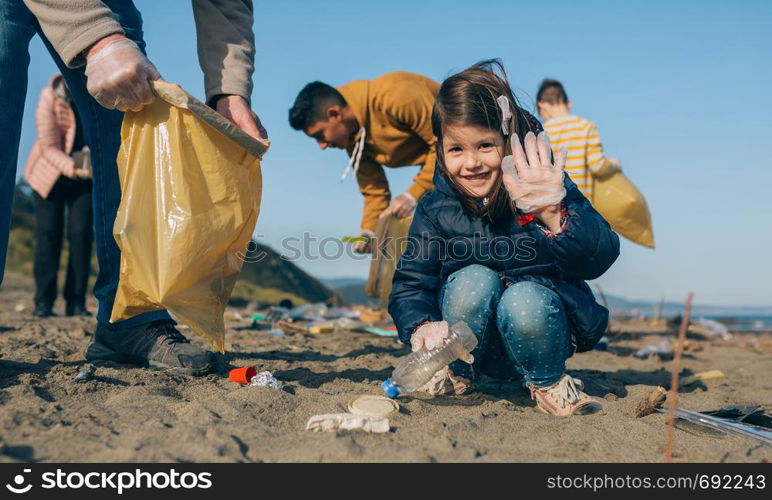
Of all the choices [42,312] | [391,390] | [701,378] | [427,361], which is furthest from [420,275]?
[42,312]

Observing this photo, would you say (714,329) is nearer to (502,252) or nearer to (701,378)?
(701,378)

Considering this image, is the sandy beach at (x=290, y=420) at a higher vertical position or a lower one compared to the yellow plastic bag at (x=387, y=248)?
lower

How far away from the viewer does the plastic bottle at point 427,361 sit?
88.5 inches

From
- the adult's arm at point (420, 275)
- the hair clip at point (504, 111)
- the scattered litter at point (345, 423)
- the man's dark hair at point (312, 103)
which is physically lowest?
the scattered litter at point (345, 423)

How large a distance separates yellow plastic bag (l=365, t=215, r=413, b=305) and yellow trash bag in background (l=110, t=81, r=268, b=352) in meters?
1.73

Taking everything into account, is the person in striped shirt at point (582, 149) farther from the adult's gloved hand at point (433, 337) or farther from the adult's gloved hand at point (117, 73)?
the adult's gloved hand at point (117, 73)

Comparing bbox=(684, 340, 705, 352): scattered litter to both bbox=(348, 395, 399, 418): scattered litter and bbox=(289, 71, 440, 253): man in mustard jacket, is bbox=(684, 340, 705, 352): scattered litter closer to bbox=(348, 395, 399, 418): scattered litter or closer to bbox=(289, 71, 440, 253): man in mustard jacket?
bbox=(289, 71, 440, 253): man in mustard jacket

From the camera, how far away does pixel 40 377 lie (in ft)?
7.01

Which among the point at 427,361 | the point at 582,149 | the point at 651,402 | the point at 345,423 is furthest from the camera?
the point at 582,149

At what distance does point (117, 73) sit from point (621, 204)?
359 centimetres

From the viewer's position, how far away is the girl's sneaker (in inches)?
86.8

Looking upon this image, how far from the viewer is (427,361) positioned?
2.29 metres

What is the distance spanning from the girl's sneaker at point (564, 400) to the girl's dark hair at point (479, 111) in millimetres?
668

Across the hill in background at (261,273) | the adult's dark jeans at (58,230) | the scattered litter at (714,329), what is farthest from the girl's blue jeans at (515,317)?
the hill in background at (261,273)
